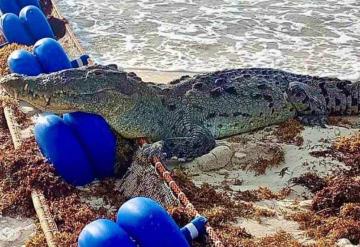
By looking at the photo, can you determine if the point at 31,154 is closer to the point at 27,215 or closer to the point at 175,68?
the point at 27,215

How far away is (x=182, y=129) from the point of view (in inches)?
251

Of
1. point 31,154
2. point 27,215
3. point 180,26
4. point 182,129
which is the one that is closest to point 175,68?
point 180,26

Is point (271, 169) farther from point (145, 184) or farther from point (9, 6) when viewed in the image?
Answer: point (9, 6)

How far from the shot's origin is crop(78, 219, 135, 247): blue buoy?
12.0 feet

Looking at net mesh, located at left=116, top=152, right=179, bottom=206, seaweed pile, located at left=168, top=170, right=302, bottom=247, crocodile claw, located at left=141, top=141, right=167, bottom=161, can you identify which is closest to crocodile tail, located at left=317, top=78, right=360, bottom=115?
seaweed pile, located at left=168, top=170, right=302, bottom=247

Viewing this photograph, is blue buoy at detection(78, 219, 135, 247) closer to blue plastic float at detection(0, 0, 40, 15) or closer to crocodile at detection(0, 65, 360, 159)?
crocodile at detection(0, 65, 360, 159)

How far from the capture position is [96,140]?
18.0ft

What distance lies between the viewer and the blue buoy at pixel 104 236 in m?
3.67

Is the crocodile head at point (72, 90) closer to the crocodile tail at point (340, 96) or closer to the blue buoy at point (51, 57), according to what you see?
the blue buoy at point (51, 57)

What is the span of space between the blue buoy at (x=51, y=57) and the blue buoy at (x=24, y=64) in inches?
3.0

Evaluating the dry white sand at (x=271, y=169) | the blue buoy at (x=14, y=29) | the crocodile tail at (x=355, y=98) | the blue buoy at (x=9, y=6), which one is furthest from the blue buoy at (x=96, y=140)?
the blue buoy at (x=9, y=6)

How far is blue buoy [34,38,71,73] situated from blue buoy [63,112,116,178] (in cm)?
162

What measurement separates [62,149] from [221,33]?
760 centimetres

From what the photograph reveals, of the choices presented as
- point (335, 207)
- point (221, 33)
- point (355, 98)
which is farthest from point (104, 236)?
point (221, 33)
